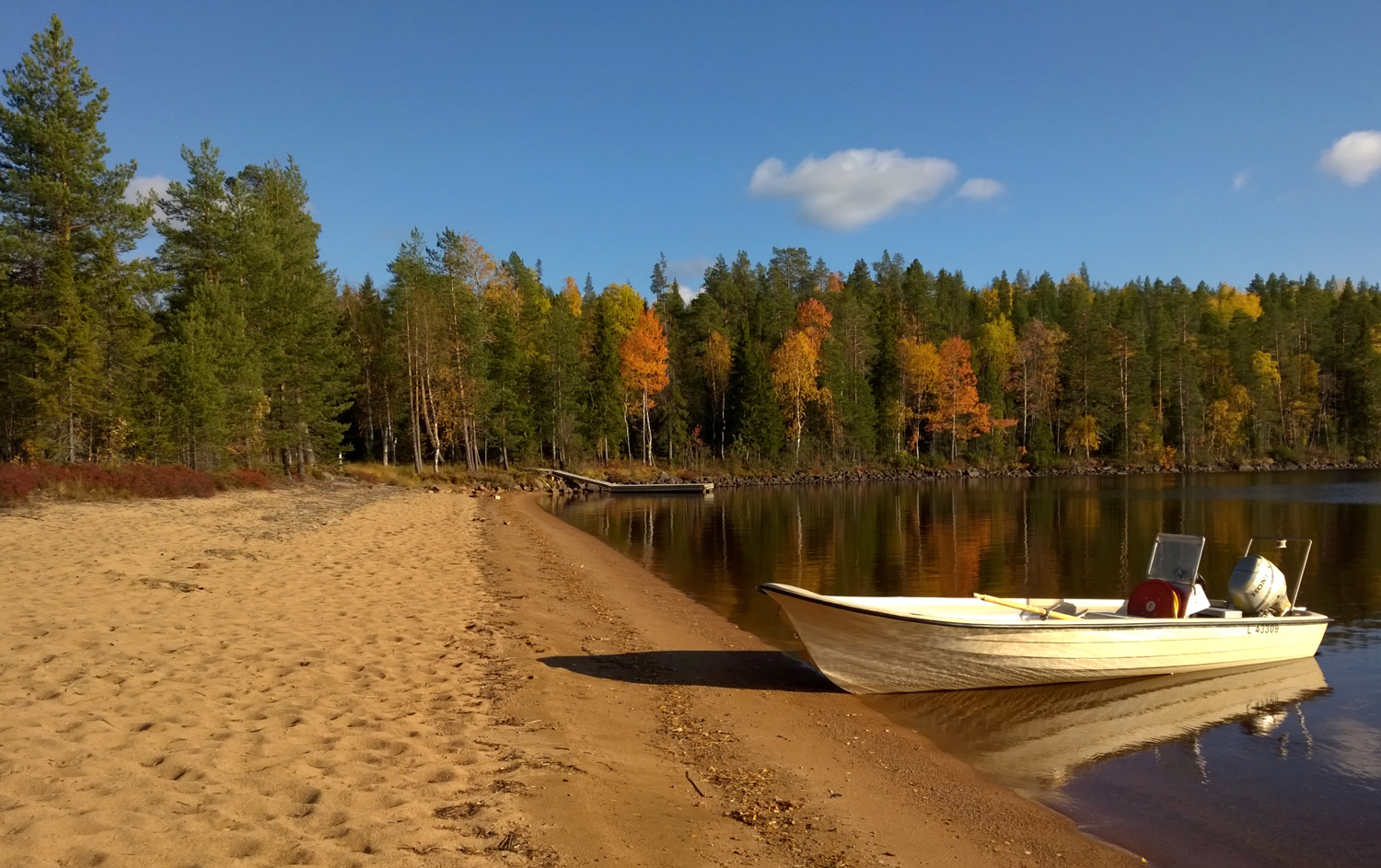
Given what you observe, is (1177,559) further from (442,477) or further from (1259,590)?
(442,477)

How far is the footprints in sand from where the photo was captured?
4.08m

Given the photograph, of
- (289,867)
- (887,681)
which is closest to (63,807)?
(289,867)

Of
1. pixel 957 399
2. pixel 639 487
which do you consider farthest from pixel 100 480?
pixel 957 399

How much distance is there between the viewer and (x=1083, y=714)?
916 cm

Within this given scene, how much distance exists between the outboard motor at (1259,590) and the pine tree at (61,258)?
29.7m

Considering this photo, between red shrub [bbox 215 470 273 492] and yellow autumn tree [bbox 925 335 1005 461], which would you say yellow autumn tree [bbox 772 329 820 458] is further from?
red shrub [bbox 215 470 273 492]

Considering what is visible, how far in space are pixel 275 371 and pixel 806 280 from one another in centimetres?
6604

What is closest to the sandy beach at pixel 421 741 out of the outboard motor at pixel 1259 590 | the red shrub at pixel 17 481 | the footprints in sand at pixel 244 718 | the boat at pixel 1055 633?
the footprints in sand at pixel 244 718

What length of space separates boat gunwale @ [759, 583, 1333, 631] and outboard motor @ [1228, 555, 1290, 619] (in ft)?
1.03

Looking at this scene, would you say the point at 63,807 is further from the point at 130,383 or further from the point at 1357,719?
the point at 130,383

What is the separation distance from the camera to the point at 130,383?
26.2 metres

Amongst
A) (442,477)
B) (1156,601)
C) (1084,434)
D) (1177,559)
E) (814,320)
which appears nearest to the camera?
(1156,601)

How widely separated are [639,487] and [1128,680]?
41502 mm

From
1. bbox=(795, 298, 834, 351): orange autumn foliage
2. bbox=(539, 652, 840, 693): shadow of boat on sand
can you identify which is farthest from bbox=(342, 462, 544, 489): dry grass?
bbox=(539, 652, 840, 693): shadow of boat on sand
